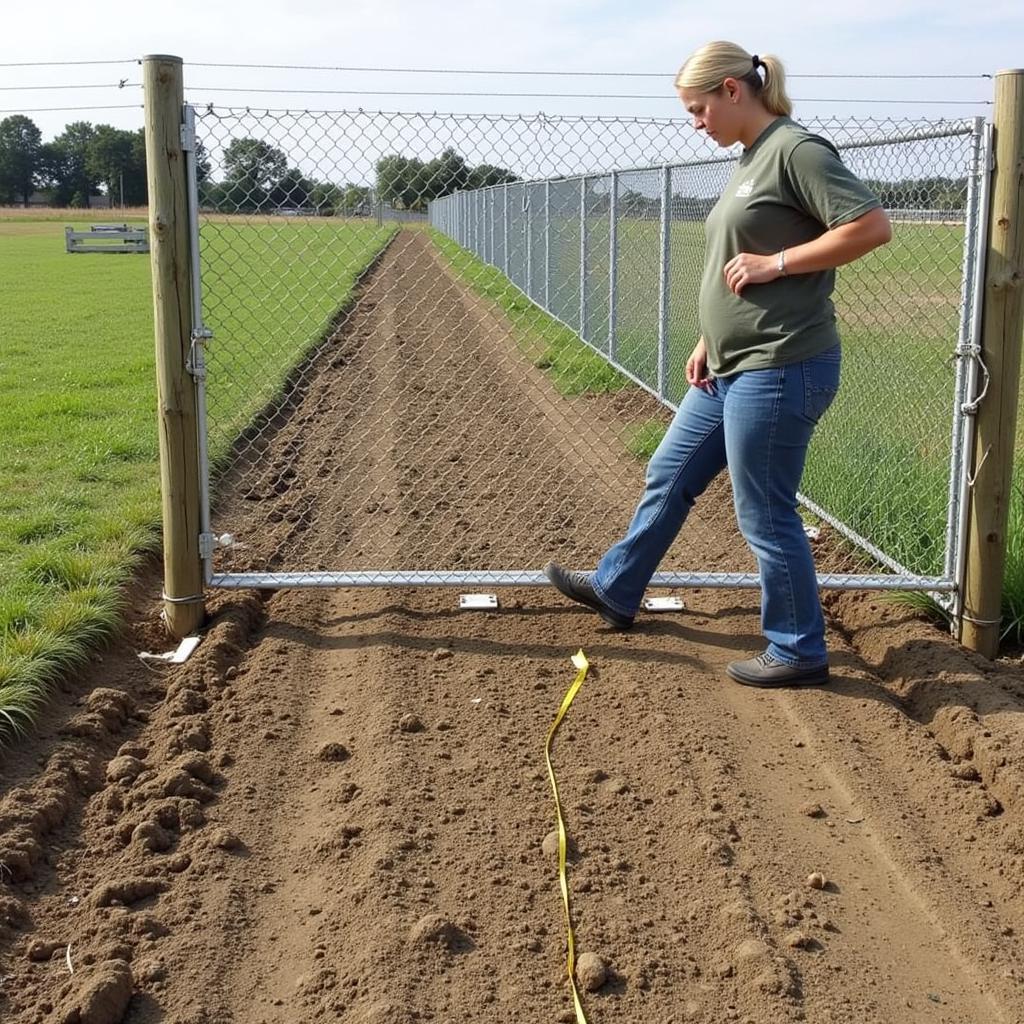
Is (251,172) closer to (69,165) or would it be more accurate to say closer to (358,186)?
(358,186)

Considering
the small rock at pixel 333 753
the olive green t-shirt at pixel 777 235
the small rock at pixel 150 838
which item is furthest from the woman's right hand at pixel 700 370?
the small rock at pixel 150 838

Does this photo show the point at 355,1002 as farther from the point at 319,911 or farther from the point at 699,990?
the point at 699,990

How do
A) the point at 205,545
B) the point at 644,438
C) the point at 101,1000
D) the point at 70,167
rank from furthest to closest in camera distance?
the point at 70,167
the point at 644,438
the point at 205,545
the point at 101,1000

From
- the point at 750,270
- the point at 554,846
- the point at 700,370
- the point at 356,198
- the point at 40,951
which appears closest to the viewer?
the point at 40,951

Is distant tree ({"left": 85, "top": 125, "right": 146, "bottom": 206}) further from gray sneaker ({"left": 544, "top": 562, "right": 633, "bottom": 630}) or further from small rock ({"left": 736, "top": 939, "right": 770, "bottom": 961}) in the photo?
small rock ({"left": 736, "top": 939, "right": 770, "bottom": 961})

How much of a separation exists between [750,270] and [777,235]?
6.1 inches

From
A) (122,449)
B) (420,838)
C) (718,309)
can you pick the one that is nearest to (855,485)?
(718,309)

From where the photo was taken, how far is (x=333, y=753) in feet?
13.0

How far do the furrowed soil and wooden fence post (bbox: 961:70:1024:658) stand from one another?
0.80 ft

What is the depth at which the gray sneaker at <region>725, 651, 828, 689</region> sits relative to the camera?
445 cm

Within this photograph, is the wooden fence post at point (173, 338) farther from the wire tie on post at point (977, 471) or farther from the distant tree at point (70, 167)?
the distant tree at point (70, 167)

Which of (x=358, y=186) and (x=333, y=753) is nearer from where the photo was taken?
(x=333, y=753)

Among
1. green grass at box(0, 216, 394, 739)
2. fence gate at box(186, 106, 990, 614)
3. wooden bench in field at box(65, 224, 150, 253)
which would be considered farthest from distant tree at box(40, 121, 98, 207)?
fence gate at box(186, 106, 990, 614)

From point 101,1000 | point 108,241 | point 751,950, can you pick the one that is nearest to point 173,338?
point 101,1000
